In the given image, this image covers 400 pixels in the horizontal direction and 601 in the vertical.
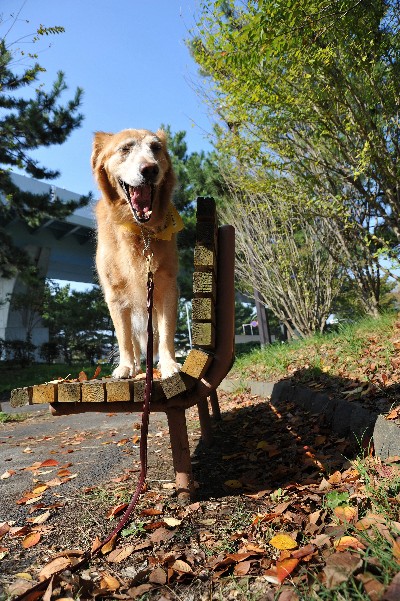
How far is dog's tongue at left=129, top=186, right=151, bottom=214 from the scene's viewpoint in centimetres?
230

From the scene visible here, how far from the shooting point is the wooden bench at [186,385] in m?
1.94

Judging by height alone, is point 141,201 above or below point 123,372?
above

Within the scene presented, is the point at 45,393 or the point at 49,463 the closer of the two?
the point at 45,393

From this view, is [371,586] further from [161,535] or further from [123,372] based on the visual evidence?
[123,372]

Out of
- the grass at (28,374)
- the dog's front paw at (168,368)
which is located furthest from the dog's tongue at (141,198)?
the grass at (28,374)

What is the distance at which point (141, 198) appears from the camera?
A: 2309mm

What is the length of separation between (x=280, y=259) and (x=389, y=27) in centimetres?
402

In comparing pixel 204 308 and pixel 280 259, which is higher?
pixel 280 259

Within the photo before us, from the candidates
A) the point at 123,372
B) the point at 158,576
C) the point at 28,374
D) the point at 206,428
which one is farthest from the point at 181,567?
the point at 28,374

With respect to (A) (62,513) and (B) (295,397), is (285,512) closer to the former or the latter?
(A) (62,513)

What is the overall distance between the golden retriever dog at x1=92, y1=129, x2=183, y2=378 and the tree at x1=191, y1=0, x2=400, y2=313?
84.0 inches

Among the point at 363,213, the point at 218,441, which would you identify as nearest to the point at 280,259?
the point at 363,213

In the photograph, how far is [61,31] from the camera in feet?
25.4

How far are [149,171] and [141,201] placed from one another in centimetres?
17
